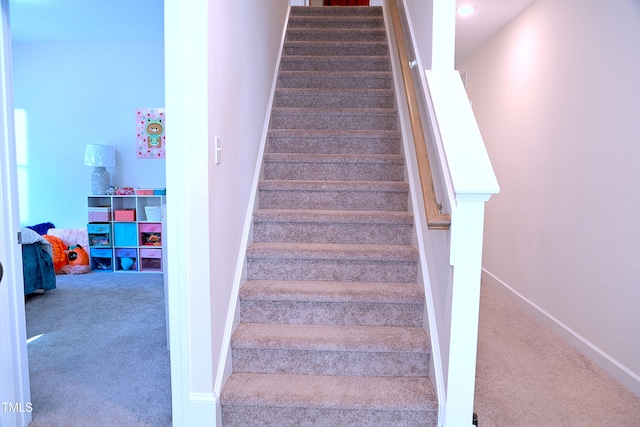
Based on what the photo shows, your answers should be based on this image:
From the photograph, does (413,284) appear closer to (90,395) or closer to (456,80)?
(456,80)

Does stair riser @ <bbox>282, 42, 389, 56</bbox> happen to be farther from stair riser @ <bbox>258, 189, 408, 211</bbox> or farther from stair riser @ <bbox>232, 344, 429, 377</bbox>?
stair riser @ <bbox>232, 344, 429, 377</bbox>

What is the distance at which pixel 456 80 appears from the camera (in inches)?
73.0

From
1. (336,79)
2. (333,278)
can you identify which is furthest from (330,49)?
(333,278)

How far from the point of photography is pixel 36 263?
361 centimetres

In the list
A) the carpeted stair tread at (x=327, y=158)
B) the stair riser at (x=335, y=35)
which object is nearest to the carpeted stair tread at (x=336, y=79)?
the stair riser at (x=335, y=35)

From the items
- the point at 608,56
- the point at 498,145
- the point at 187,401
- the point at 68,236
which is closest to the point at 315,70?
the point at 498,145

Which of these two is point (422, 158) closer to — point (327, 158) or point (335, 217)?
point (335, 217)

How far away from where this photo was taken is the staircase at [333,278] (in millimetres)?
1705

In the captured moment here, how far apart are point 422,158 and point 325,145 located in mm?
1245

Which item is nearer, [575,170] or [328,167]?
[575,170]

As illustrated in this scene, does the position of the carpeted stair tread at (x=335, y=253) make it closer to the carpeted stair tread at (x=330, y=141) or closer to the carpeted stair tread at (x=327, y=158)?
the carpeted stair tread at (x=327, y=158)

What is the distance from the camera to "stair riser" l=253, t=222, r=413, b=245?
7.92ft

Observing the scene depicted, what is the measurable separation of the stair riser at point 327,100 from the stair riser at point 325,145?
45cm

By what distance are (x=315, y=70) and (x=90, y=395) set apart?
117 inches
